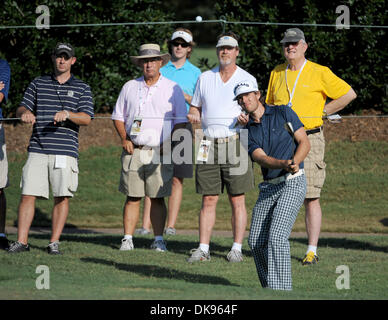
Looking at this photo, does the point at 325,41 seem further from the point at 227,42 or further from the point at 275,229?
the point at 275,229

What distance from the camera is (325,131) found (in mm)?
14844

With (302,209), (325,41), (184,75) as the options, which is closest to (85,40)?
→ (325,41)

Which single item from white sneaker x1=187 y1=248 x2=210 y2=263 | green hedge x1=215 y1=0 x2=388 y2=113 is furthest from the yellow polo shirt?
green hedge x1=215 y1=0 x2=388 y2=113

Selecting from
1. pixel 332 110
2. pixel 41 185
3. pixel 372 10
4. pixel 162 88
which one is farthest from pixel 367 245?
pixel 372 10

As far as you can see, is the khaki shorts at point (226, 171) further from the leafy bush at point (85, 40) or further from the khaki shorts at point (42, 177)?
the leafy bush at point (85, 40)

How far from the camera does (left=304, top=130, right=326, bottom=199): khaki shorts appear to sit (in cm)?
907

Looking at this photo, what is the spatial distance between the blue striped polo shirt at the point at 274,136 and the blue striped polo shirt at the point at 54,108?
273 cm

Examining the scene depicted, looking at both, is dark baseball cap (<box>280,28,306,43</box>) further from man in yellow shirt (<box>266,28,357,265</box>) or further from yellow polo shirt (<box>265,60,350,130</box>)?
yellow polo shirt (<box>265,60,350,130</box>)

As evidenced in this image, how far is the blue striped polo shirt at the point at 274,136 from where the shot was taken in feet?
23.8

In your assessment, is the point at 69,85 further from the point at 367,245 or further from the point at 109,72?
the point at 109,72

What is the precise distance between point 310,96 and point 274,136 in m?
1.79

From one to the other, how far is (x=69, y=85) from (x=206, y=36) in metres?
37.5

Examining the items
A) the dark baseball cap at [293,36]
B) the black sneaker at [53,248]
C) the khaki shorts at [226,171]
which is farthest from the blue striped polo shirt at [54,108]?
the dark baseball cap at [293,36]

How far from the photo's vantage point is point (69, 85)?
9.46 meters
